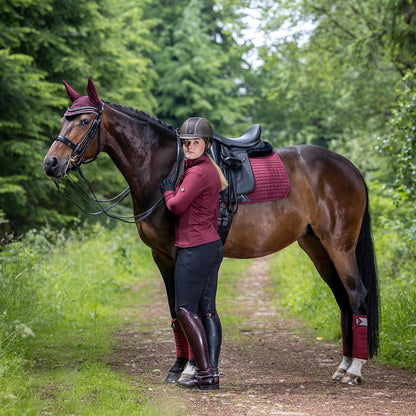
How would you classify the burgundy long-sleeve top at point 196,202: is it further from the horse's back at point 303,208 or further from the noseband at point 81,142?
the noseband at point 81,142

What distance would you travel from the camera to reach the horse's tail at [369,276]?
18.1ft

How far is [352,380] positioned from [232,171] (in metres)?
2.09

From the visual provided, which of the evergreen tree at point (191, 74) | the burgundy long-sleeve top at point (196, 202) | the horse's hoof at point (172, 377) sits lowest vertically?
the horse's hoof at point (172, 377)

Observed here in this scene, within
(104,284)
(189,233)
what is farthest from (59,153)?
(104,284)

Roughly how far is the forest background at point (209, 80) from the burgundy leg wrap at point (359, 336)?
52 centimetres

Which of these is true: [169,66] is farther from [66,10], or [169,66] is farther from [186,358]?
[186,358]

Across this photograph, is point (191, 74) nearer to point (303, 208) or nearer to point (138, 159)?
point (303, 208)

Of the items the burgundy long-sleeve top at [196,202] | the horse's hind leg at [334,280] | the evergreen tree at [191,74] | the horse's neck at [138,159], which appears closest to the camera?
the burgundy long-sleeve top at [196,202]

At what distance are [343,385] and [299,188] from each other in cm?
179

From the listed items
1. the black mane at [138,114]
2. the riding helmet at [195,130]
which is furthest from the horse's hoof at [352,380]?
the black mane at [138,114]

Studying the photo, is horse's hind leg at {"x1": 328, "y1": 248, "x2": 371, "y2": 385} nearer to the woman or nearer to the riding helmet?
the woman

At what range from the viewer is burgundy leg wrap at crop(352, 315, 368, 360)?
5.20m

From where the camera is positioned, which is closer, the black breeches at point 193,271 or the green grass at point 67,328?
the green grass at point 67,328

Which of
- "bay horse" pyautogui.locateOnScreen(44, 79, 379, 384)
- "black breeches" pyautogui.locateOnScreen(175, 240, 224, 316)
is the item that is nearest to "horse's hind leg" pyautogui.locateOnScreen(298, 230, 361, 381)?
"bay horse" pyautogui.locateOnScreen(44, 79, 379, 384)
